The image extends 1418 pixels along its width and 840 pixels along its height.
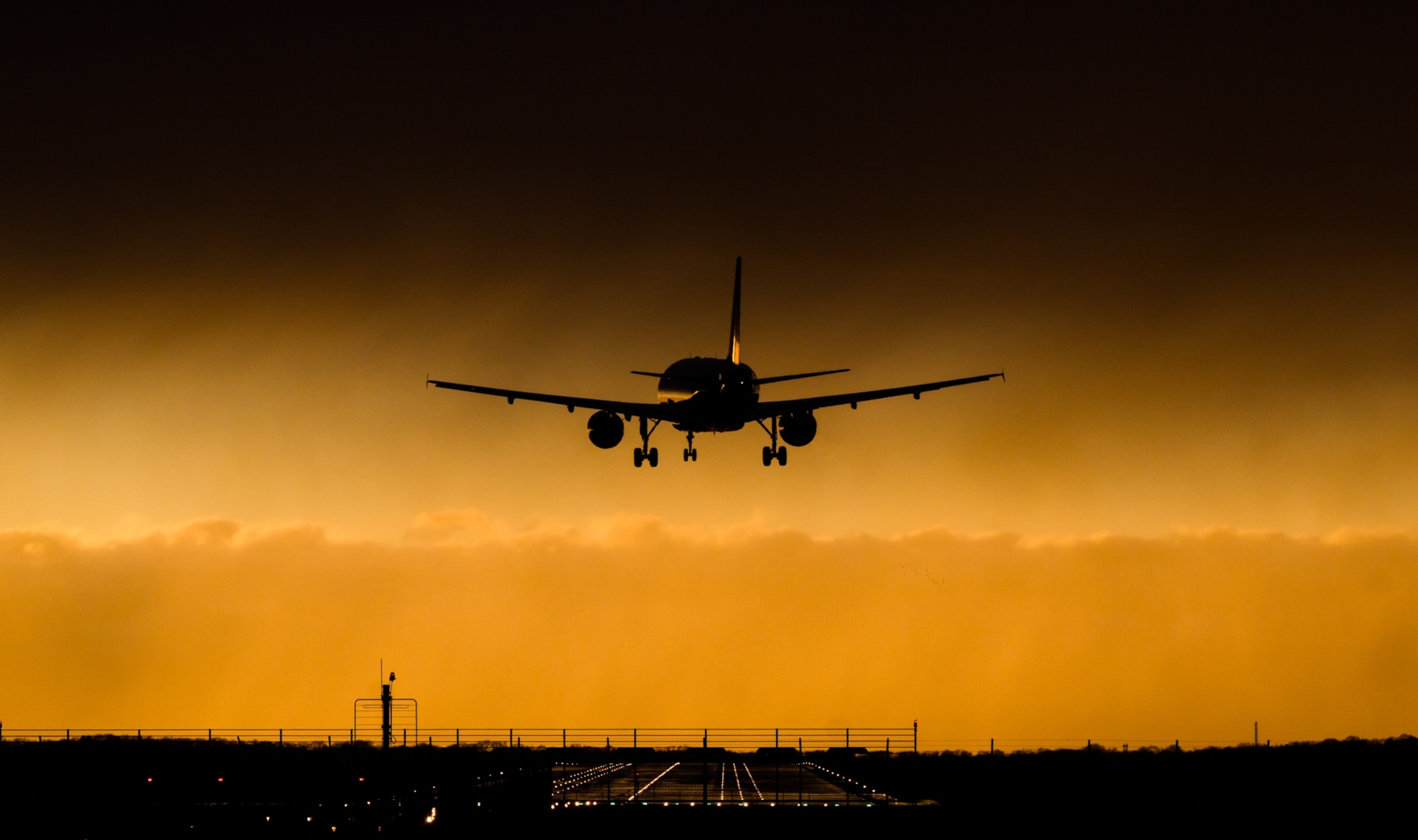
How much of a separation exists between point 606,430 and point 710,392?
330 inches

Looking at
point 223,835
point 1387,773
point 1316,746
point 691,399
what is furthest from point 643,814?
point 1316,746

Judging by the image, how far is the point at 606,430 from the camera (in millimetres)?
81062

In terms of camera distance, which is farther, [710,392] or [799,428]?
[799,428]

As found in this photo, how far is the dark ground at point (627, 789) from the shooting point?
59.8 meters

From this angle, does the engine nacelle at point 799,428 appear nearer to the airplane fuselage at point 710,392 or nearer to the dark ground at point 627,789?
the airplane fuselage at point 710,392

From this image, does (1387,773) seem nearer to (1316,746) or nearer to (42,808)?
(1316,746)

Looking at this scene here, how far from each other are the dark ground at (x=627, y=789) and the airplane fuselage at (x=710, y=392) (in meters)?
17.5

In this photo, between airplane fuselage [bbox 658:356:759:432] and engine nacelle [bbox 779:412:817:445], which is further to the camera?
engine nacelle [bbox 779:412:817:445]

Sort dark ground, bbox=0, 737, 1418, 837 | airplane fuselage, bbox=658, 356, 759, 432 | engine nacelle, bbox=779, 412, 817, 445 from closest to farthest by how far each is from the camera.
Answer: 1. dark ground, bbox=0, 737, 1418, 837
2. airplane fuselage, bbox=658, 356, 759, 432
3. engine nacelle, bbox=779, 412, 817, 445

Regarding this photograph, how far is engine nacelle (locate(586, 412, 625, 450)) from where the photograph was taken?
8106cm

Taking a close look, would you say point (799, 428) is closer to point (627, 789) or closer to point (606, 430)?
point (606, 430)

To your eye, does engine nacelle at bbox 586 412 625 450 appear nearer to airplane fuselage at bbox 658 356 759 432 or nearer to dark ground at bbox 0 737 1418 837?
airplane fuselage at bbox 658 356 759 432

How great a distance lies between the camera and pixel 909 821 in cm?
6034

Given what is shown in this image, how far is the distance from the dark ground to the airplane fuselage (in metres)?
17.5
